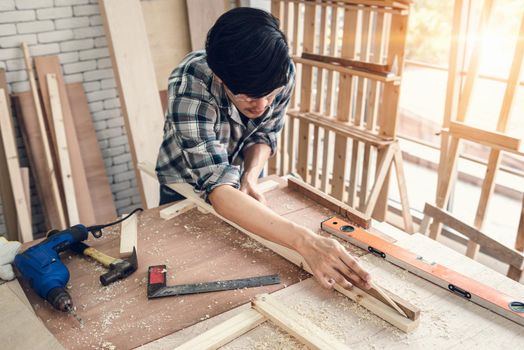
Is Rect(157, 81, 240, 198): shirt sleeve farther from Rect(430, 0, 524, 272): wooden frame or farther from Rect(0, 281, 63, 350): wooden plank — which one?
Rect(430, 0, 524, 272): wooden frame

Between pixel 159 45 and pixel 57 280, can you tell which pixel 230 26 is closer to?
pixel 57 280

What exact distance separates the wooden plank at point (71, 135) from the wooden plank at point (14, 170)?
0.29 m

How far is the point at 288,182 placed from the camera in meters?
2.21

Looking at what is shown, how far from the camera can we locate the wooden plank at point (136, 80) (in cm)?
328

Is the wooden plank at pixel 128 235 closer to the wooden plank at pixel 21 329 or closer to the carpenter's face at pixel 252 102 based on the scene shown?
the wooden plank at pixel 21 329

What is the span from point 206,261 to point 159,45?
104 inches

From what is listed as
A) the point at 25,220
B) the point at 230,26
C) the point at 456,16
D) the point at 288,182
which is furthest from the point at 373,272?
the point at 25,220

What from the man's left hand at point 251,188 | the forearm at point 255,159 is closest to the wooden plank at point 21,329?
the man's left hand at point 251,188

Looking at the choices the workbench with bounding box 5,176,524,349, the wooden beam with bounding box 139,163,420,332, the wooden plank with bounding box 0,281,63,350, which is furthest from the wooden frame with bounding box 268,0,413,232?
the wooden plank with bounding box 0,281,63,350

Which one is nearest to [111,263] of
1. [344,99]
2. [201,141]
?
[201,141]

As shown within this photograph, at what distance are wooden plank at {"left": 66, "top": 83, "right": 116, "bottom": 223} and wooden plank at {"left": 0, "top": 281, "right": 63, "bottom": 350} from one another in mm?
→ 2339

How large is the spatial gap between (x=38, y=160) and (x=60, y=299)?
7.96ft

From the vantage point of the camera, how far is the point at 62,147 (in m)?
3.45

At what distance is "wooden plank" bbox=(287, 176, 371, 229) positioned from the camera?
1853 mm
